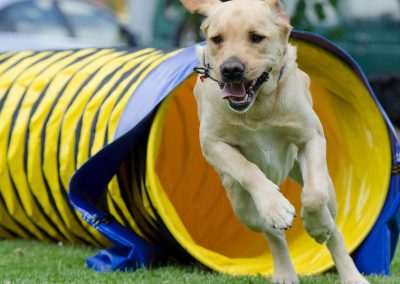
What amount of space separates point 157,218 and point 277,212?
1248mm

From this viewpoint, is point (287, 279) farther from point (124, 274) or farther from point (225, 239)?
point (225, 239)

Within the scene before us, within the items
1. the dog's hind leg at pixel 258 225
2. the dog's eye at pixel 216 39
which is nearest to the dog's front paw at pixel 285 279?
the dog's hind leg at pixel 258 225

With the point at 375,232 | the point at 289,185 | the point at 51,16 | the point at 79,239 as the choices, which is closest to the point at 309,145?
the point at 375,232

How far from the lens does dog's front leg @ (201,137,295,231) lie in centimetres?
417

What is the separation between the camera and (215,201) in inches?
263

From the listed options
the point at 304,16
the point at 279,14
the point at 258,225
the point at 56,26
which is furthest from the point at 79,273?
the point at 56,26

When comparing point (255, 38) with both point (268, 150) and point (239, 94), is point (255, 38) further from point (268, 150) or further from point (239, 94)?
point (268, 150)

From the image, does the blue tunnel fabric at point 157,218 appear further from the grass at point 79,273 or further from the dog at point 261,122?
the dog at point 261,122

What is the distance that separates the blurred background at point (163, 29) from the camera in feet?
36.5

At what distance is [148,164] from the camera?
5.26m

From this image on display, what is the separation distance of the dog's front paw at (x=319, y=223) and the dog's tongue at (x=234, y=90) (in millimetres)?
610

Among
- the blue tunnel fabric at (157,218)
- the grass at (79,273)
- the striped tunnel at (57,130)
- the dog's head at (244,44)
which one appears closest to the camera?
the dog's head at (244,44)

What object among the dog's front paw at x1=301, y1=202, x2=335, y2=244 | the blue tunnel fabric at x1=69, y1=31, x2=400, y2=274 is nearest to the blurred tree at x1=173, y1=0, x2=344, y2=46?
the blue tunnel fabric at x1=69, y1=31, x2=400, y2=274

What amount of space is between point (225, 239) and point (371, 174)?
1193mm
